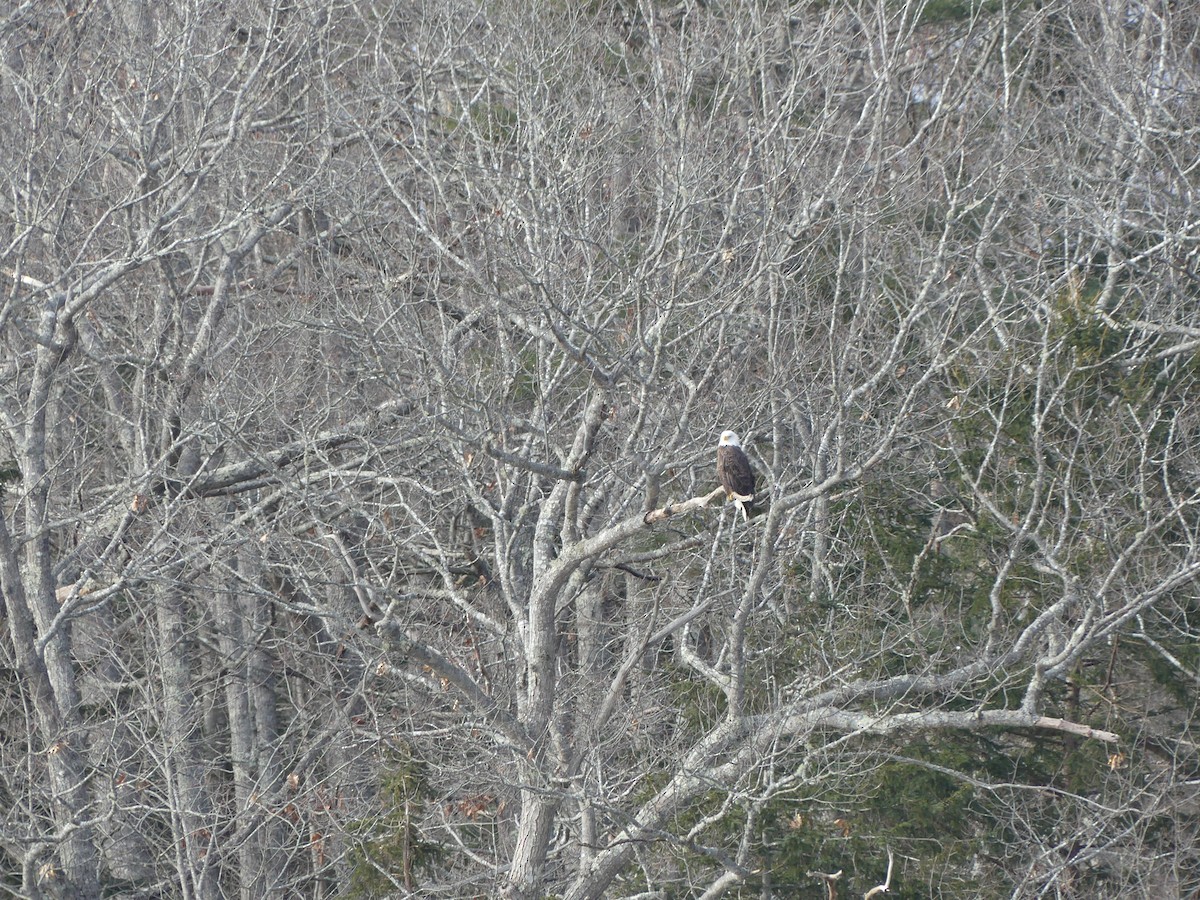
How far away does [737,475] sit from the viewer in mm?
8672

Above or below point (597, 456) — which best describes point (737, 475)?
above

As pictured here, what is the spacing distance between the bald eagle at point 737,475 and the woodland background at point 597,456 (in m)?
0.30

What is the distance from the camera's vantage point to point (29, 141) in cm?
1218

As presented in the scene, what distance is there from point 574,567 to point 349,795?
21.4 ft

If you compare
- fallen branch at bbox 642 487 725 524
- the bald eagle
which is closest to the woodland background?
the bald eagle

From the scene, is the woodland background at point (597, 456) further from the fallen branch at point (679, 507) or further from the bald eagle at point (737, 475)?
the fallen branch at point (679, 507)

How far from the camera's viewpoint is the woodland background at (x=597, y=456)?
34.2 ft

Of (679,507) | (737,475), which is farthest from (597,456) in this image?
(679,507)

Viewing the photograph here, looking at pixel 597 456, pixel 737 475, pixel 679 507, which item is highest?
pixel 679 507

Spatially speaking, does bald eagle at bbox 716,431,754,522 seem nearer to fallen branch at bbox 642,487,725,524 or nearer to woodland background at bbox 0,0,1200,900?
woodland background at bbox 0,0,1200,900


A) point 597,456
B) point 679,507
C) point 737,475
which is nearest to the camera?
point 679,507

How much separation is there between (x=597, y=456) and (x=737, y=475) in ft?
13.1

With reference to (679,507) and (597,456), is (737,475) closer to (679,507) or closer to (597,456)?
(679,507)

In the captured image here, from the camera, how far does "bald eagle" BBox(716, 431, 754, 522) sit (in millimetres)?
8484
